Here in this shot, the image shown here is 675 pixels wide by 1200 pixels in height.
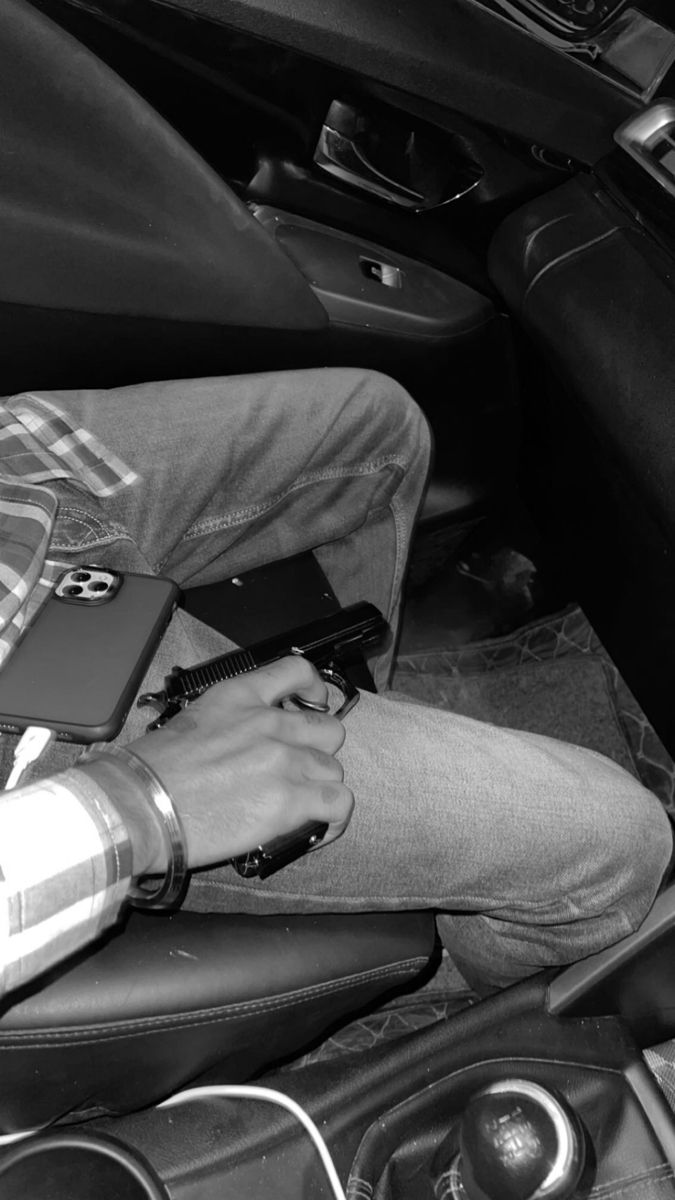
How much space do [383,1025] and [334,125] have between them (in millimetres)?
908

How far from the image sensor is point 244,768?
2.22 ft

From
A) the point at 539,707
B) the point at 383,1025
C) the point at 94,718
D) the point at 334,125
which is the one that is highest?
the point at 334,125

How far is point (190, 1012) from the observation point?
67 cm

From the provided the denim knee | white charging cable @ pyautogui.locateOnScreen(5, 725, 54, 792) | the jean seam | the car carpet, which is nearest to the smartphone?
white charging cable @ pyautogui.locateOnScreen(5, 725, 54, 792)

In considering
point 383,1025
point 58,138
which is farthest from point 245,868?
point 58,138

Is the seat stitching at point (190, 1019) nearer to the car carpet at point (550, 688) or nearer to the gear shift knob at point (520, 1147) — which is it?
the gear shift knob at point (520, 1147)

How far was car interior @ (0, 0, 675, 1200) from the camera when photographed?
2.26ft

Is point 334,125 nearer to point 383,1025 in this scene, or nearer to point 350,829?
point 350,829

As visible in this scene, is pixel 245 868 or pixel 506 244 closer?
pixel 245 868

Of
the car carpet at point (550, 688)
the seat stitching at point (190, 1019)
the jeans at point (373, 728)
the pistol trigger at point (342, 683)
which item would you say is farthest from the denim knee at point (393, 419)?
the seat stitching at point (190, 1019)

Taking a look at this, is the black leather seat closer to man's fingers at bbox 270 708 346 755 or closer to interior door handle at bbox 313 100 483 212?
man's fingers at bbox 270 708 346 755

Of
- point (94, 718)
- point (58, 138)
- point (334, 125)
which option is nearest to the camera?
point (94, 718)

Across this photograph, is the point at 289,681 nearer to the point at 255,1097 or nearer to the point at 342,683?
the point at 342,683

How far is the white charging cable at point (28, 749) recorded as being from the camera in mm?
711
